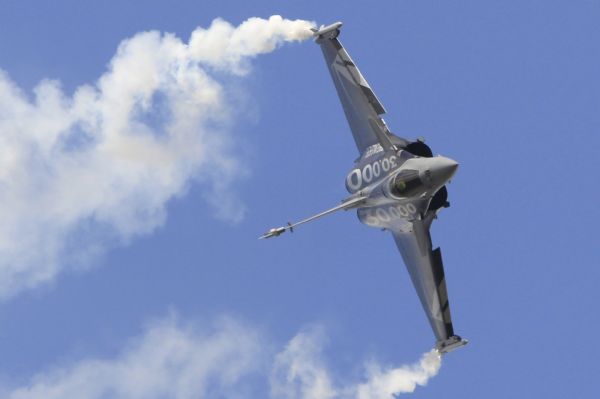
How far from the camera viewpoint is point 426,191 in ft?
268

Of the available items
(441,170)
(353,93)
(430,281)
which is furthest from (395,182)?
(353,93)

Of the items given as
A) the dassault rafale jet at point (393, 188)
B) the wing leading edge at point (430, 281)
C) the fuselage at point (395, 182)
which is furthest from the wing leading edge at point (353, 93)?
the wing leading edge at point (430, 281)

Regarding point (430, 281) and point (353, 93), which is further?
point (353, 93)

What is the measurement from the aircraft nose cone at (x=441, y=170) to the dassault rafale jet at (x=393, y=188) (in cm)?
33

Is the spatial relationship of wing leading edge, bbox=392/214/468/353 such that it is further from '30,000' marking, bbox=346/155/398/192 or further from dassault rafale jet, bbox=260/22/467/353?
'30,000' marking, bbox=346/155/398/192

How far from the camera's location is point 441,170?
8019 centimetres

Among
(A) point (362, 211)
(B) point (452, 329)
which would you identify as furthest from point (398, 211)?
(B) point (452, 329)

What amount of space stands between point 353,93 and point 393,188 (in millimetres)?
9023

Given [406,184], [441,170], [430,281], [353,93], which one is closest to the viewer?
[441,170]

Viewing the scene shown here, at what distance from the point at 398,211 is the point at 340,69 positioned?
10.2 m

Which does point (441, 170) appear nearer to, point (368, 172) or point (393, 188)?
point (393, 188)

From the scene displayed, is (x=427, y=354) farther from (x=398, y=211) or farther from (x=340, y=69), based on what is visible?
(x=340, y=69)

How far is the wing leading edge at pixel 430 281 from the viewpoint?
87.4 metres

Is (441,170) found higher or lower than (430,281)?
higher
